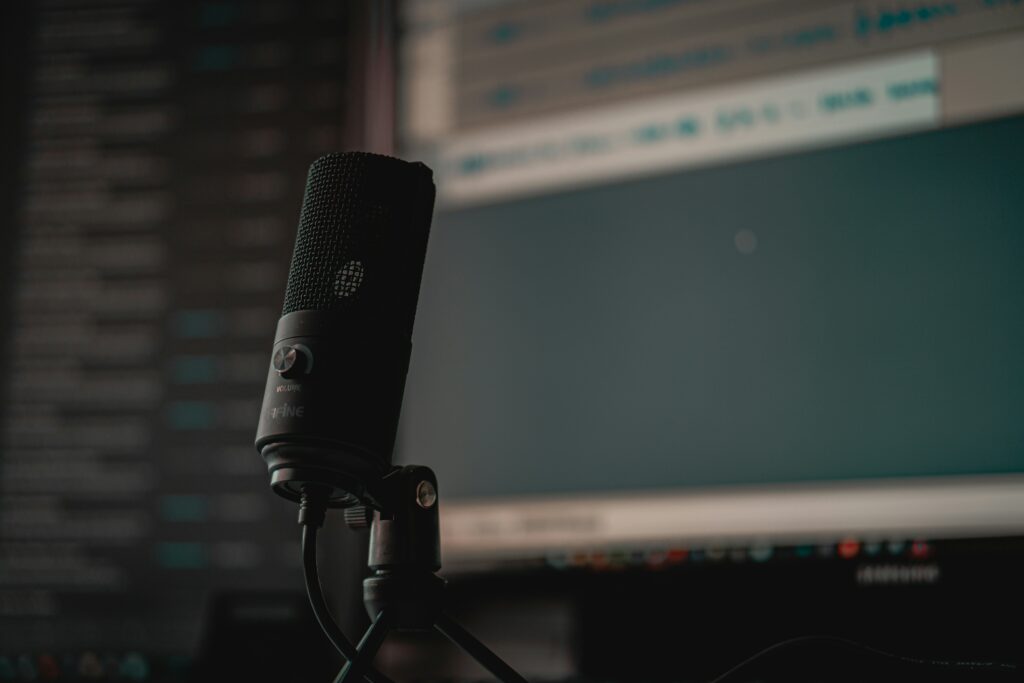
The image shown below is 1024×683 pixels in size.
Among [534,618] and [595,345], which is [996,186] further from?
[534,618]

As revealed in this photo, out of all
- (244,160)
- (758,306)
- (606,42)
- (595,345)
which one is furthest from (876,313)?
(244,160)

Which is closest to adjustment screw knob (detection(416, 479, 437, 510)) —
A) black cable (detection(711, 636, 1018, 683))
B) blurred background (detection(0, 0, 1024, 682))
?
black cable (detection(711, 636, 1018, 683))

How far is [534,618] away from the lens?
0.93 metres

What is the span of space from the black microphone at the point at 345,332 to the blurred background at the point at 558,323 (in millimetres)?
334

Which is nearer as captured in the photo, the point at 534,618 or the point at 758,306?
the point at 758,306

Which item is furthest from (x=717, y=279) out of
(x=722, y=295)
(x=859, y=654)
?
(x=859, y=654)

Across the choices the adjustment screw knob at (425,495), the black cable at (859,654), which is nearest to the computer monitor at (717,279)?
the black cable at (859,654)

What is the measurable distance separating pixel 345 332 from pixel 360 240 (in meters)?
0.04

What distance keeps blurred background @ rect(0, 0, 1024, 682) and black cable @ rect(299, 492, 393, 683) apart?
0.29 metres

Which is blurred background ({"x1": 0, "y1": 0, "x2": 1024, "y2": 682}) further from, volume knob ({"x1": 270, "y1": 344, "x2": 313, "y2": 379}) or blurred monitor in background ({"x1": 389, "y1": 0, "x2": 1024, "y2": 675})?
volume knob ({"x1": 270, "y1": 344, "x2": 313, "y2": 379})

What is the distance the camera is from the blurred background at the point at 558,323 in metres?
0.74

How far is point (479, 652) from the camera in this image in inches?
18.6

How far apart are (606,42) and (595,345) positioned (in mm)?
279

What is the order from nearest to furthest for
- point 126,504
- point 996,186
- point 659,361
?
1. point 996,186
2. point 659,361
3. point 126,504
